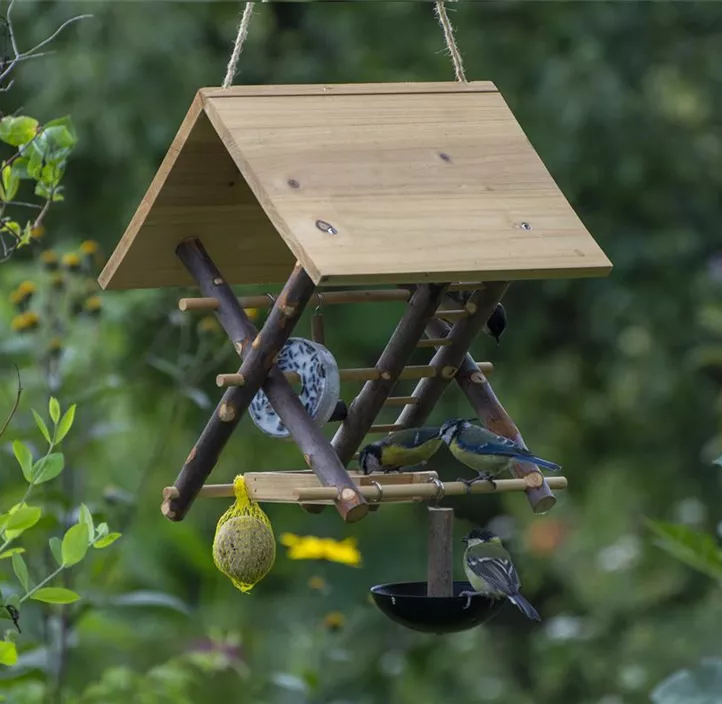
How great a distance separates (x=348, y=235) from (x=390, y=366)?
0.44 meters

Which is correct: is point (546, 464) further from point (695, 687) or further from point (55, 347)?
point (55, 347)

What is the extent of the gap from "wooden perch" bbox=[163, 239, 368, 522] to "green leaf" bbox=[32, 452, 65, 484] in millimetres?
580

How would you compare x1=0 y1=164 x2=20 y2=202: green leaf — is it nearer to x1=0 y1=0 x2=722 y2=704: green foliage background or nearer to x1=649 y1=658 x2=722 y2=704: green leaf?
x1=649 y1=658 x2=722 y2=704: green leaf

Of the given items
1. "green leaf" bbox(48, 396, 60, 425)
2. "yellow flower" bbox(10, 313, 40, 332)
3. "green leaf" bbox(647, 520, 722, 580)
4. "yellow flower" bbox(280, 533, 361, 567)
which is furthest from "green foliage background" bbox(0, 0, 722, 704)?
"green leaf" bbox(48, 396, 60, 425)

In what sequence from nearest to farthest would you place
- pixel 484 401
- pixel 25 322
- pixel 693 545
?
pixel 484 401
pixel 25 322
pixel 693 545

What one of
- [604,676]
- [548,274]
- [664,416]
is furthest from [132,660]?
[548,274]

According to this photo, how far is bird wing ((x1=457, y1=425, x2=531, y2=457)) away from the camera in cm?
278

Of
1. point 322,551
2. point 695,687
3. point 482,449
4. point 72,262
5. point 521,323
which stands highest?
point 482,449

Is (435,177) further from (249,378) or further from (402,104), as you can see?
(249,378)

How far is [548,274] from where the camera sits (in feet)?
8.38

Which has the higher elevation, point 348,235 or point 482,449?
point 348,235

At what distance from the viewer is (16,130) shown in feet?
7.41

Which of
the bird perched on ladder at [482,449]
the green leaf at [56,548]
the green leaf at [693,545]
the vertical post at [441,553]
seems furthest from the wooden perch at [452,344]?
the green leaf at [56,548]

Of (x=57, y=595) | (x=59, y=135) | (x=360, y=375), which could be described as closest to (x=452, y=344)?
(x=360, y=375)
